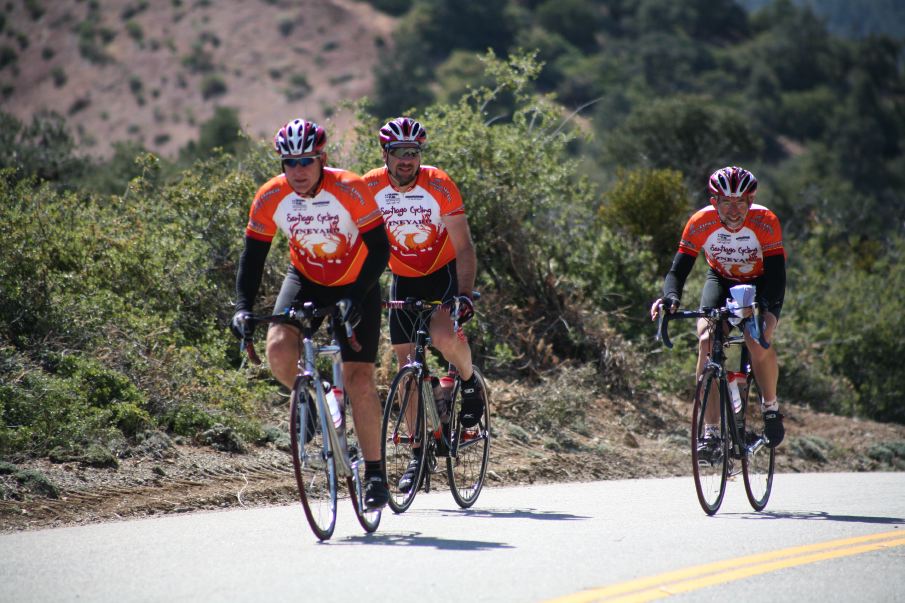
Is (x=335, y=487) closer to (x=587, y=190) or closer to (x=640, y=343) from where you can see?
(x=640, y=343)

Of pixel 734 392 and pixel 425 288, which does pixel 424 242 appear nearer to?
pixel 425 288

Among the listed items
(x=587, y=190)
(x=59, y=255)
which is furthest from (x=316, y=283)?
(x=587, y=190)

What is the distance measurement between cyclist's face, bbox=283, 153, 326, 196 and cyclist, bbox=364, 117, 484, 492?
1.27 metres

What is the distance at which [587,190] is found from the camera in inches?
675

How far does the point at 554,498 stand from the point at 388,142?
10.1 feet

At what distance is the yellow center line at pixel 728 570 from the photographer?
17.5 feet

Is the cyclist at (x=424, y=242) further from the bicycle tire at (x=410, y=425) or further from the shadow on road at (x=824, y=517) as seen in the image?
the shadow on road at (x=824, y=517)

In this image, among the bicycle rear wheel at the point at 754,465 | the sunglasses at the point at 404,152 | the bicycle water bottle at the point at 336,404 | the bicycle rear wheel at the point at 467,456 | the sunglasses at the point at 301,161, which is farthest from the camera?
the bicycle rear wheel at the point at 754,465

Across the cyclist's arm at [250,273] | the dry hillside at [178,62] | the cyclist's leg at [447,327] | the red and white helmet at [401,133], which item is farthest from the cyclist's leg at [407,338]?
the dry hillside at [178,62]

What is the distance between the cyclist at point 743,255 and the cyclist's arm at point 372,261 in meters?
2.70

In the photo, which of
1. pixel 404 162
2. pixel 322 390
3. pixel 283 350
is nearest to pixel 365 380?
pixel 322 390

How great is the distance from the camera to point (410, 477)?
772 cm

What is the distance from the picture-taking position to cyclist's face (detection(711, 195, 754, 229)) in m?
8.70

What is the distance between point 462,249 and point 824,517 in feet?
10.5
